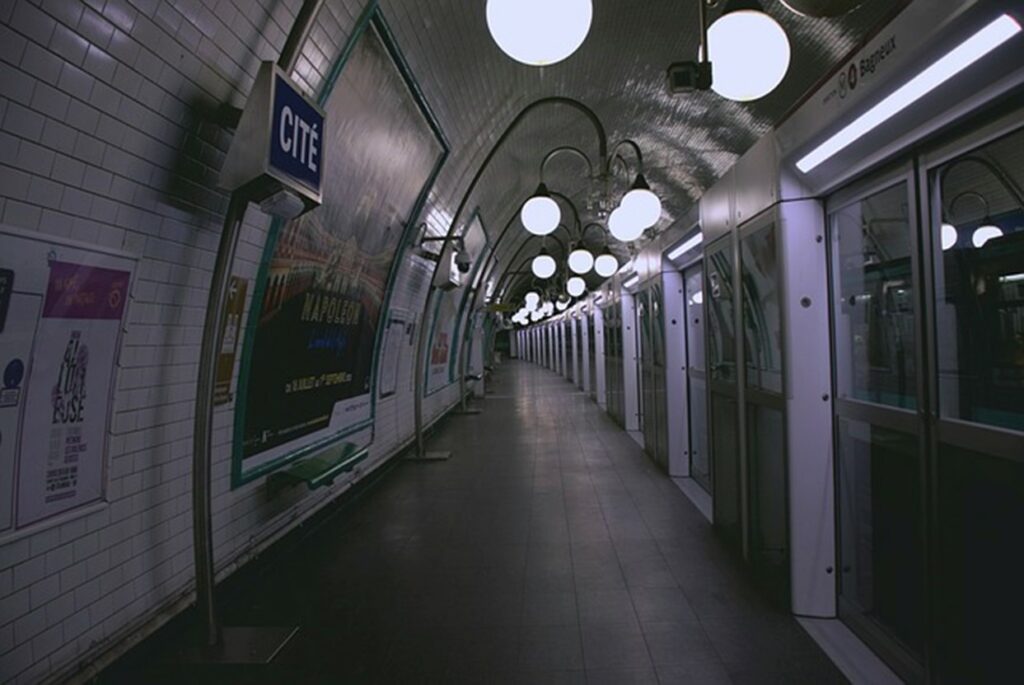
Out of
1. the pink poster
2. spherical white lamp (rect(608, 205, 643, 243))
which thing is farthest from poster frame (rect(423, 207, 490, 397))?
the pink poster

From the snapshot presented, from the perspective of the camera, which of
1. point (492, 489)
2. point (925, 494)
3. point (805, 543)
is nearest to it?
point (925, 494)

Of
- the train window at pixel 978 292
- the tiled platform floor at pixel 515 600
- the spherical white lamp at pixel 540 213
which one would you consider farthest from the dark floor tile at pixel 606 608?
the spherical white lamp at pixel 540 213

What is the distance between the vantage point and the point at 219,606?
3.19m

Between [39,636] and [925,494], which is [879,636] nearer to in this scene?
[925,494]

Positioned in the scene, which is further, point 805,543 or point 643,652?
point 805,543

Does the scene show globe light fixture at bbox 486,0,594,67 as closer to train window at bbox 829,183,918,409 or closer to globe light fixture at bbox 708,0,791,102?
globe light fixture at bbox 708,0,791,102

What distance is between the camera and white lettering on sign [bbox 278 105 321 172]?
98.5 inches

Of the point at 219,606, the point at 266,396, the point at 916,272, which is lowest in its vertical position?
the point at 219,606

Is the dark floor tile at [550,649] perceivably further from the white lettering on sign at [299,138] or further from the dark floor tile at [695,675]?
the white lettering on sign at [299,138]

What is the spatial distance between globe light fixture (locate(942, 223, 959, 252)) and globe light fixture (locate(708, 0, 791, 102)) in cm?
86

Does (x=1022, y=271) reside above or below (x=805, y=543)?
above

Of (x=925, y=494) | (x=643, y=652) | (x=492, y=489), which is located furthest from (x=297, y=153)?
(x=492, y=489)

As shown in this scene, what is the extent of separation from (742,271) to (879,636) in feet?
6.46

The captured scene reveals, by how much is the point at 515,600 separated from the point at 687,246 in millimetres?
3417
